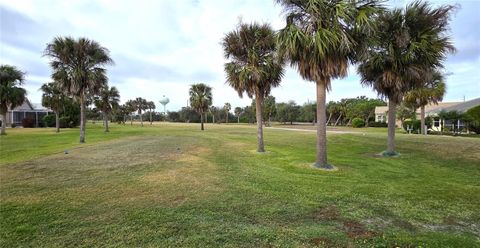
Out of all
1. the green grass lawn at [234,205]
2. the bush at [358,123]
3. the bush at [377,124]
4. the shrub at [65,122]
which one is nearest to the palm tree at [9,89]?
the shrub at [65,122]

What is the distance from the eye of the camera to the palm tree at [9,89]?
32.6 m

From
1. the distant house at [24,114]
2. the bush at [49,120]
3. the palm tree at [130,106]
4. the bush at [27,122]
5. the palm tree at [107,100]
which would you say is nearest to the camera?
the palm tree at [107,100]

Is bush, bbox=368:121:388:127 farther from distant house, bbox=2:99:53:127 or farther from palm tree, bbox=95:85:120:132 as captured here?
distant house, bbox=2:99:53:127

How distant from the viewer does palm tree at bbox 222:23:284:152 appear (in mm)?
14469

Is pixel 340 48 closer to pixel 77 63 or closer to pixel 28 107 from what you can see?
pixel 77 63

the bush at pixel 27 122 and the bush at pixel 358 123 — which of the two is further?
the bush at pixel 358 123

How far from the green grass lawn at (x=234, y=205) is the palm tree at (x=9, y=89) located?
2762 centimetres

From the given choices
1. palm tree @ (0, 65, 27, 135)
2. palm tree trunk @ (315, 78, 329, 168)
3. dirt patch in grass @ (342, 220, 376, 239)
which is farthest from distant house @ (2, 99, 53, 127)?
dirt patch in grass @ (342, 220, 376, 239)

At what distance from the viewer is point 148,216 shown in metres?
5.46

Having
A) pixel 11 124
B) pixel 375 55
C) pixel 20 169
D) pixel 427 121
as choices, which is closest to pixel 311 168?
pixel 375 55

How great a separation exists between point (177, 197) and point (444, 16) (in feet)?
44.1

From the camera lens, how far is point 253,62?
1461 centimetres

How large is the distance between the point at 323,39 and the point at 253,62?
5.04 metres

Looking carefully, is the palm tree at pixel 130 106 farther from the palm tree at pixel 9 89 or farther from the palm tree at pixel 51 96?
the palm tree at pixel 9 89
